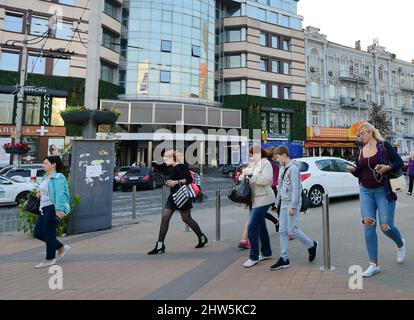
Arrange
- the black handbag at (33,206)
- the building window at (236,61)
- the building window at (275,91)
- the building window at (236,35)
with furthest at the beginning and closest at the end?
the building window at (275,91) → the building window at (236,35) → the building window at (236,61) → the black handbag at (33,206)

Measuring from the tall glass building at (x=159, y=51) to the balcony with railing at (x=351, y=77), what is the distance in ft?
71.7

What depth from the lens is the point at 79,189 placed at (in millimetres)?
7723

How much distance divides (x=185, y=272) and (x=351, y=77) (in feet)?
153

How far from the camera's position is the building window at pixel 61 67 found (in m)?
29.3

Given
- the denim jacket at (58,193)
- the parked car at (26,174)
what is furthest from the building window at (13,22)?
the denim jacket at (58,193)

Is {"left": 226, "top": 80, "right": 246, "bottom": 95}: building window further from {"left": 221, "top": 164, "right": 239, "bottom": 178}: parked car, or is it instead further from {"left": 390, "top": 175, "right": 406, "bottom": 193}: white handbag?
{"left": 390, "top": 175, "right": 406, "bottom": 193}: white handbag

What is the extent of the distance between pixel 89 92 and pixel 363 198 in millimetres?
6815

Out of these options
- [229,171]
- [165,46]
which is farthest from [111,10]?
[229,171]

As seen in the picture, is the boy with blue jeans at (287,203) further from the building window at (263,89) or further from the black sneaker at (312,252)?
the building window at (263,89)

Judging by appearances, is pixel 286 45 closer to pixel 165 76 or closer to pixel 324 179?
pixel 165 76

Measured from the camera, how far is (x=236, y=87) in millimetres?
37656
